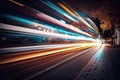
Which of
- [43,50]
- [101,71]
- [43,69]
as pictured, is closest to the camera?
[101,71]

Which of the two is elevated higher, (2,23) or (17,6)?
(17,6)

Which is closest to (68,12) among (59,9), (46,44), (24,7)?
(59,9)

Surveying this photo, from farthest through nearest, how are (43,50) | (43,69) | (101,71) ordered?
1. (43,50)
2. (43,69)
3. (101,71)

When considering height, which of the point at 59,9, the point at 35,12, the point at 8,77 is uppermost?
the point at 59,9

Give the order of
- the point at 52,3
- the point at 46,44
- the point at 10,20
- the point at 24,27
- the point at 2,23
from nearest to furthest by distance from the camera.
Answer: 1. the point at 2,23
2. the point at 10,20
3. the point at 24,27
4. the point at 46,44
5. the point at 52,3

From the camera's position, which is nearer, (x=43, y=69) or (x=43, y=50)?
(x=43, y=69)

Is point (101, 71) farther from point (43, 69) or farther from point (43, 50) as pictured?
point (43, 50)

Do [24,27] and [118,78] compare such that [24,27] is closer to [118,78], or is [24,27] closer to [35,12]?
[35,12]

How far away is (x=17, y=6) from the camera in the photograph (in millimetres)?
14453

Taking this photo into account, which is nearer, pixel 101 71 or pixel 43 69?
pixel 101 71

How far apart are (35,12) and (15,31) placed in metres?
4.09

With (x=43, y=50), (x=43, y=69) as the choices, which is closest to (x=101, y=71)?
(x=43, y=69)

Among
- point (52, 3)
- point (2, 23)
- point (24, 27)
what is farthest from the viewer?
point (52, 3)

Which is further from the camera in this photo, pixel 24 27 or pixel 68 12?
pixel 68 12
